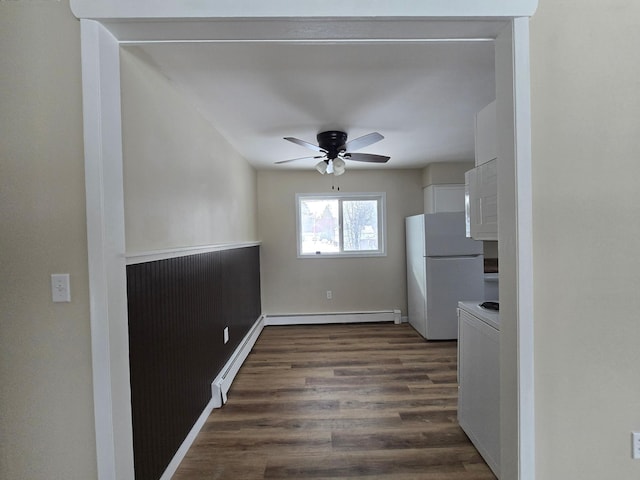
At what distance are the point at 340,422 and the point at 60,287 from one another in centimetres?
188

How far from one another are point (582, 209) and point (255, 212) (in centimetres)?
378

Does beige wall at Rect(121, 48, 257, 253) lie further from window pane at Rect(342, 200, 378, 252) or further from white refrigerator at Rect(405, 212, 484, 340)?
white refrigerator at Rect(405, 212, 484, 340)

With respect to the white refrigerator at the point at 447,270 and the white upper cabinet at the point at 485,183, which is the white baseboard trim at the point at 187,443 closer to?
the white upper cabinet at the point at 485,183

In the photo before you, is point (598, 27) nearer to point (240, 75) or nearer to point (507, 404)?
point (507, 404)

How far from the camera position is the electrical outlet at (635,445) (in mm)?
1206

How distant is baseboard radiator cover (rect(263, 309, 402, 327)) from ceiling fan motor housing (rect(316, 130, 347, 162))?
2575 mm

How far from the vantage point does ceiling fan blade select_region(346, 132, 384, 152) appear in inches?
95.8

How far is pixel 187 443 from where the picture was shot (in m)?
1.86

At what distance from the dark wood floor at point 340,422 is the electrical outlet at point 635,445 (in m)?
0.70

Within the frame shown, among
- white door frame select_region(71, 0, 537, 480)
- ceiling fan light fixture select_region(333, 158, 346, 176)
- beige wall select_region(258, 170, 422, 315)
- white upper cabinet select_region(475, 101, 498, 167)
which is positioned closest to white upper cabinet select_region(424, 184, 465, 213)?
beige wall select_region(258, 170, 422, 315)

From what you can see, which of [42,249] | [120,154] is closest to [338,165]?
[120,154]

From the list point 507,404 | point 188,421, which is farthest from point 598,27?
point 188,421

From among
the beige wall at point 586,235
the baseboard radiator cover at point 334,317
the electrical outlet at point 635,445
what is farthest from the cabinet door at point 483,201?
the baseboard radiator cover at point 334,317

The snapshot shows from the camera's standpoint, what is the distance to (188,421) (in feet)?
6.21
